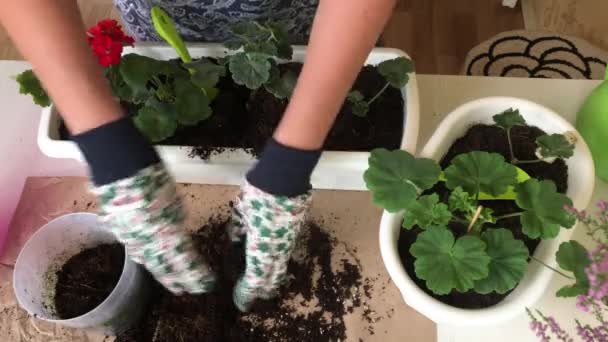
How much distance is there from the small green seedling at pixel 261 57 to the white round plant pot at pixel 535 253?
0.64ft

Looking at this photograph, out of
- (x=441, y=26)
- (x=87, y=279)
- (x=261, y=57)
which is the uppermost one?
(x=261, y=57)

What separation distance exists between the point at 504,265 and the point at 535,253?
Result: 8 centimetres

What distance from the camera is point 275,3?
764 millimetres

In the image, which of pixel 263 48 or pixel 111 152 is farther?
pixel 263 48

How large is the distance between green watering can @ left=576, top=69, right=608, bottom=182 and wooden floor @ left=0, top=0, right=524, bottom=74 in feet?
2.62

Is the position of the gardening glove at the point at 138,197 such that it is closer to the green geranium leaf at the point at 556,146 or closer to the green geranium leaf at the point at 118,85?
the green geranium leaf at the point at 118,85

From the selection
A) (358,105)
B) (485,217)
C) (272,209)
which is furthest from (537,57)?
(272,209)

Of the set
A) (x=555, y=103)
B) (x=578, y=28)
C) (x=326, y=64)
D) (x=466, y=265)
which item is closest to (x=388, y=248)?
(x=466, y=265)

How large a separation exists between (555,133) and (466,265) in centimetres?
21

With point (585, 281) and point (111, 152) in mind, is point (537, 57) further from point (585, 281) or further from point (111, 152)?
point (111, 152)

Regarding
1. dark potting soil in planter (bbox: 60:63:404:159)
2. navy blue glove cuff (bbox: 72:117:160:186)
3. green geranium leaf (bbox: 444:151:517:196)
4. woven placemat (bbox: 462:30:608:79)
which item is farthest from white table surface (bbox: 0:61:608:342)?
woven placemat (bbox: 462:30:608:79)

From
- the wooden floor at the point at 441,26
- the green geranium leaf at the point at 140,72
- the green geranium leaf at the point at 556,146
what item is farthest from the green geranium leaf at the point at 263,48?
the wooden floor at the point at 441,26

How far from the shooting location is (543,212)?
0.56 meters

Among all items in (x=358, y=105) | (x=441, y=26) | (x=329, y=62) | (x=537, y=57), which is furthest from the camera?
(x=441, y=26)
